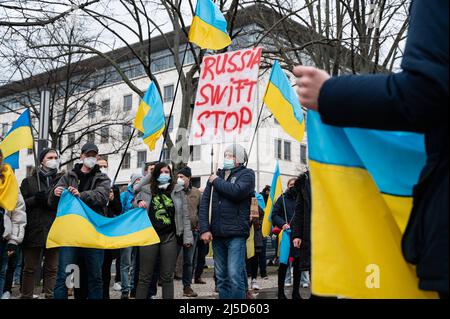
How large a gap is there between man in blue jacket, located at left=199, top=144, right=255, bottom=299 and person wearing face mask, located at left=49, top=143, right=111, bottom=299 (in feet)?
4.61

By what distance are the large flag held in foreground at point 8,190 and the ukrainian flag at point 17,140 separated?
1846 mm

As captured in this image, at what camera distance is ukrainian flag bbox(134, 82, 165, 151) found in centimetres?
947

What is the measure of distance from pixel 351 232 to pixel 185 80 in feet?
44.2

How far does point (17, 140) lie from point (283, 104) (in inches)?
167

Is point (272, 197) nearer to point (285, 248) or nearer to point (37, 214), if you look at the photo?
point (285, 248)

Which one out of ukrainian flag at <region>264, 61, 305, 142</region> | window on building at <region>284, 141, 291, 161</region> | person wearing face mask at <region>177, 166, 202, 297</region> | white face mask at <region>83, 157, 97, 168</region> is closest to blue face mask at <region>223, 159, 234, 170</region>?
ukrainian flag at <region>264, 61, 305, 142</region>

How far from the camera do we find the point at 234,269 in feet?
20.1

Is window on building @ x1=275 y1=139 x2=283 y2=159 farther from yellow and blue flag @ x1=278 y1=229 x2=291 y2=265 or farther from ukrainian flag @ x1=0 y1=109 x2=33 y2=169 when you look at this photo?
ukrainian flag @ x1=0 y1=109 x2=33 y2=169

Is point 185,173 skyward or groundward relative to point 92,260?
→ skyward

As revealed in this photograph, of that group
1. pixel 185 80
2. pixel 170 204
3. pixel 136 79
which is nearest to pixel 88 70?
pixel 185 80

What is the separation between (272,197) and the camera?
31.6ft

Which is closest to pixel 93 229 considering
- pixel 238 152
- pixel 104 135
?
pixel 238 152
